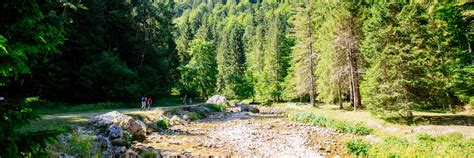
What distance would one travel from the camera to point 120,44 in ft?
143

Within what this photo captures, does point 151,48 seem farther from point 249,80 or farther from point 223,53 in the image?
point 223,53

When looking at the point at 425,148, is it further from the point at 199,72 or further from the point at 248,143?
the point at 199,72

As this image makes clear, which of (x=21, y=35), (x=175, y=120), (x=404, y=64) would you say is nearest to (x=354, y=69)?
Answer: (x=404, y=64)

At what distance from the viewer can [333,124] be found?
2339cm

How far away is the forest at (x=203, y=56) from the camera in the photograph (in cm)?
491

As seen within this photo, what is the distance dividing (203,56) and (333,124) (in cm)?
4178

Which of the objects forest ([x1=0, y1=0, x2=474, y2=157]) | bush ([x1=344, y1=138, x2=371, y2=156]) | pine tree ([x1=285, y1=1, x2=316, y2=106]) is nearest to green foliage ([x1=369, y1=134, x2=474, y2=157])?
bush ([x1=344, y1=138, x2=371, y2=156])

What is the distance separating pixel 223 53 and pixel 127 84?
49.8 metres

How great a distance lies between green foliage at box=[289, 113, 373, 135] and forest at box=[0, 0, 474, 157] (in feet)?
7.66

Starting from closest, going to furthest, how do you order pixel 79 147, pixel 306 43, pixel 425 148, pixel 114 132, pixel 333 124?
1. pixel 79 147
2. pixel 425 148
3. pixel 114 132
4. pixel 333 124
5. pixel 306 43

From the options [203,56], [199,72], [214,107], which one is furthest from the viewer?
[203,56]

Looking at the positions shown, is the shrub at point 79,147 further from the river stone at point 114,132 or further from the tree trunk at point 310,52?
the tree trunk at point 310,52

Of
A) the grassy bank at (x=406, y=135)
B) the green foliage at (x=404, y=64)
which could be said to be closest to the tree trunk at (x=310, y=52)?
the grassy bank at (x=406, y=135)

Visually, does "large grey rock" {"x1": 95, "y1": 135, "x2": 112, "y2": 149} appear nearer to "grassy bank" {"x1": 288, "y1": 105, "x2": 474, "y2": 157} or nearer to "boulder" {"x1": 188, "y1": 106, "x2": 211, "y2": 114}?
"grassy bank" {"x1": 288, "y1": 105, "x2": 474, "y2": 157}
